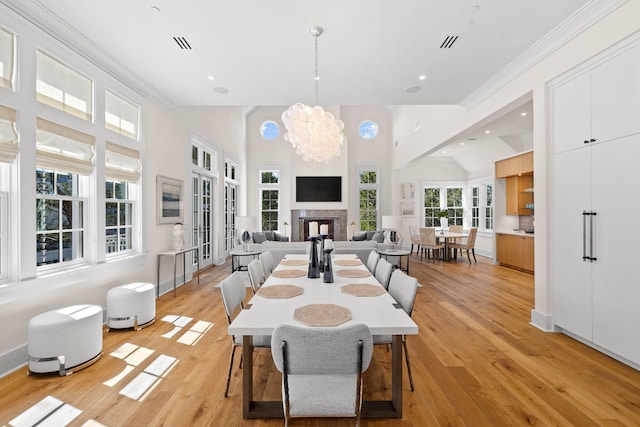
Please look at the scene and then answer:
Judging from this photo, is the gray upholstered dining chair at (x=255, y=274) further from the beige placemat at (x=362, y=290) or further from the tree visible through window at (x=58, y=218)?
the tree visible through window at (x=58, y=218)

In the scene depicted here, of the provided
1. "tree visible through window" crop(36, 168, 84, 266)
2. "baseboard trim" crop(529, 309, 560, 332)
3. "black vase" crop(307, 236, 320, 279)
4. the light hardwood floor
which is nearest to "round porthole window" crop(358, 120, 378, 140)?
the light hardwood floor

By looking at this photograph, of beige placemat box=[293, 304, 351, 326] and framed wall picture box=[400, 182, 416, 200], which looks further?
framed wall picture box=[400, 182, 416, 200]

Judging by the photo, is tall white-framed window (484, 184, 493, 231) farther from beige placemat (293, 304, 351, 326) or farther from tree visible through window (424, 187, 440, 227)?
beige placemat (293, 304, 351, 326)

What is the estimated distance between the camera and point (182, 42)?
2887 millimetres

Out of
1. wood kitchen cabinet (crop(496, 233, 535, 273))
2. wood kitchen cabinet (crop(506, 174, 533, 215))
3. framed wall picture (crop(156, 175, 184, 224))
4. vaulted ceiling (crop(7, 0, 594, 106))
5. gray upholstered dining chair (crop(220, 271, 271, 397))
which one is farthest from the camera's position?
wood kitchen cabinet (crop(506, 174, 533, 215))

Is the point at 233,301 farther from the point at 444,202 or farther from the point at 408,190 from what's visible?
the point at 444,202

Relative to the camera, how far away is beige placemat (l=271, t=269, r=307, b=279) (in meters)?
2.56

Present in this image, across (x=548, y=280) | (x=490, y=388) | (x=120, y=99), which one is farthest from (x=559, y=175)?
(x=120, y=99)

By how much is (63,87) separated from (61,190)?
1.00 metres

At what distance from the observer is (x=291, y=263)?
3199mm

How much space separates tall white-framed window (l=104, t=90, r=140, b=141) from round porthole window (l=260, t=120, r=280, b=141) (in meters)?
5.93

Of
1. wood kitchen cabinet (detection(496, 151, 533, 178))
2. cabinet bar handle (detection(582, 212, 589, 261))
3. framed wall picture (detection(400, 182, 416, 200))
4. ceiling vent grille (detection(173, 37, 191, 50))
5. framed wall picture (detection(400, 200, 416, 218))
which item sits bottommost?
cabinet bar handle (detection(582, 212, 589, 261))

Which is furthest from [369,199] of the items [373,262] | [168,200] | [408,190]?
[373,262]

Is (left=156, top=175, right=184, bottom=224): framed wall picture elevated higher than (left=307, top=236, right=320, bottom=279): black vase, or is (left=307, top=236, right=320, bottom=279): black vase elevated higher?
(left=156, top=175, right=184, bottom=224): framed wall picture
